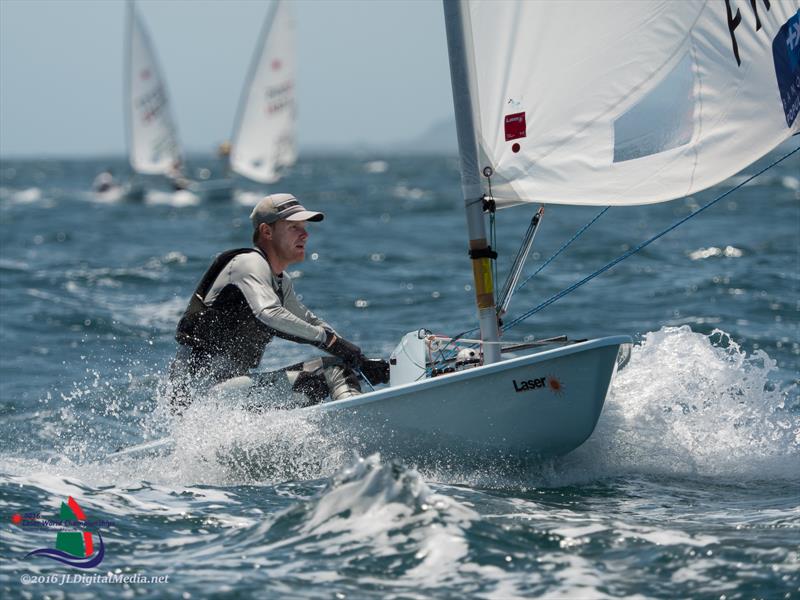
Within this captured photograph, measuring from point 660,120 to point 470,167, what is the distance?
2.71 ft

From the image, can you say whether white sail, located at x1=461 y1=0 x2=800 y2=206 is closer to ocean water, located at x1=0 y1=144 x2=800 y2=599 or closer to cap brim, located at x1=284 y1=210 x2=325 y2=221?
cap brim, located at x1=284 y1=210 x2=325 y2=221

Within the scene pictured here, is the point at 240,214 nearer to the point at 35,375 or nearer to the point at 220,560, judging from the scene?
the point at 35,375

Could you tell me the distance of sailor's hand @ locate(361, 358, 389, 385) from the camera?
516 cm

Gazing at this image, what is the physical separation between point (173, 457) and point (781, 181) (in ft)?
101

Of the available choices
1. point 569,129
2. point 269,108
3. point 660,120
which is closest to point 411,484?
point 569,129

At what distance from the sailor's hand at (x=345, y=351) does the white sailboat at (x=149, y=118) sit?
86.0 feet

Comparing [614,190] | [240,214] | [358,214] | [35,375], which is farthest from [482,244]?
[240,214]

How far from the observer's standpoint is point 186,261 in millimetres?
14539

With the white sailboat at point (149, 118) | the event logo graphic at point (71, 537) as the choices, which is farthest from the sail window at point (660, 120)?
the white sailboat at point (149, 118)

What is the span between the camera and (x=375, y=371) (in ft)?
17.0

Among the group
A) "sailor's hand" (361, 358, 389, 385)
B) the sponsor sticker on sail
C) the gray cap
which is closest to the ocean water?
"sailor's hand" (361, 358, 389, 385)

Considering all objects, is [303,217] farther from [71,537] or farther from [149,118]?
[149,118]

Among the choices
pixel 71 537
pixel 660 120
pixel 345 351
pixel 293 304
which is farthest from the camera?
pixel 293 304

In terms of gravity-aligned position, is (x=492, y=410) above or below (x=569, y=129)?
below
